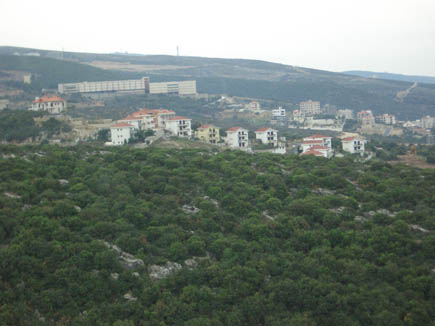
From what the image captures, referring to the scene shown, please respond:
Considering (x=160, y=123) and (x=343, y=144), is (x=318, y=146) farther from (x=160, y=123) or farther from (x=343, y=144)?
(x=160, y=123)

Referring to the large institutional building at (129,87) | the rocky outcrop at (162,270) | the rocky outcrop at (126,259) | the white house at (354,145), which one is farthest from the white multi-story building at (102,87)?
the rocky outcrop at (162,270)

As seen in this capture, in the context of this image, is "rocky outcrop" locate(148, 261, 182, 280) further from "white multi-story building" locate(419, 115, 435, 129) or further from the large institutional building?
"white multi-story building" locate(419, 115, 435, 129)

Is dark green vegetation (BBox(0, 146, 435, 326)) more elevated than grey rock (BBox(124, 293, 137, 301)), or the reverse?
dark green vegetation (BBox(0, 146, 435, 326))

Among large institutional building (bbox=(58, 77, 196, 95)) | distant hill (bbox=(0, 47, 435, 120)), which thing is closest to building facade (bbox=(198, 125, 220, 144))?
large institutional building (bbox=(58, 77, 196, 95))

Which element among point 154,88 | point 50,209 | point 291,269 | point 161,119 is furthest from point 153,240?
point 154,88

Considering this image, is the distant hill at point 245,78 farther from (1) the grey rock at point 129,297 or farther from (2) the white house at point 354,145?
(1) the grey rock at point 129,297

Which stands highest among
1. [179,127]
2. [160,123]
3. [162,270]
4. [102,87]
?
[102,87]

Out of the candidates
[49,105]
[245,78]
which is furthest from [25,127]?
[245,78]
